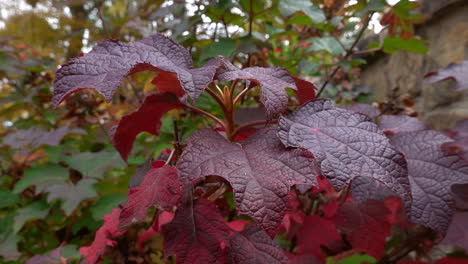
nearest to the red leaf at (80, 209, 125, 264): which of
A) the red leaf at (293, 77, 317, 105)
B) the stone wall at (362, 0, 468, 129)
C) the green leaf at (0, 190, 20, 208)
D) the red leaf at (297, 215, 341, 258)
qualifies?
the red leaf at (293, 77, 317, 105)

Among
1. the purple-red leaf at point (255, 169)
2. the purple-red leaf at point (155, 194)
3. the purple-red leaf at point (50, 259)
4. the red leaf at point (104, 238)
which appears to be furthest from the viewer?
the purple-red leaf at point (50, 259)

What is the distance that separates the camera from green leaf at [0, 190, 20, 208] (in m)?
1.26

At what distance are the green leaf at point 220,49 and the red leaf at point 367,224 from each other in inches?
21.2

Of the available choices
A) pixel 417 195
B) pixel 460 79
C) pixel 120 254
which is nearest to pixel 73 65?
pixel 120 254

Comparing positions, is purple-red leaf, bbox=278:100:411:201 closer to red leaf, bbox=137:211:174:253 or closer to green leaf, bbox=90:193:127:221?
red leaf, bbox=137:211:174:253

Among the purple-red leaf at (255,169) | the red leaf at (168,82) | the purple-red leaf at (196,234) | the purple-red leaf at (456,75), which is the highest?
the red leaf at (168,82)

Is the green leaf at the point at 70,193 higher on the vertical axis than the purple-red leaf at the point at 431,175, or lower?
lower

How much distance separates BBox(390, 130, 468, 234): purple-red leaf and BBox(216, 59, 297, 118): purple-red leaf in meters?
0.38

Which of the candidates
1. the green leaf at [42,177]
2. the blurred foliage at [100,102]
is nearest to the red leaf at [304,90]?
the blurred foliage at [100,102]

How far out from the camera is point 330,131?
1.80ft

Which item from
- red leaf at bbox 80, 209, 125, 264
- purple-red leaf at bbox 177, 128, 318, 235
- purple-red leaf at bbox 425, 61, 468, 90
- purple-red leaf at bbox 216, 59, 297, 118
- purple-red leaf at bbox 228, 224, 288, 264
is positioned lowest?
red leaf at bbox 80, 209, 125, 264

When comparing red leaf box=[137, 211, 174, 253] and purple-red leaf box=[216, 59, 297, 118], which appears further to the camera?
red leaf box=[137, 211, 174, 253]

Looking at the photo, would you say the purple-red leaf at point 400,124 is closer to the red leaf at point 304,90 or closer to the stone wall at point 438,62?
the red leaf at point 304,90

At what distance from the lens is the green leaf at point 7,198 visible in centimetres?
126
